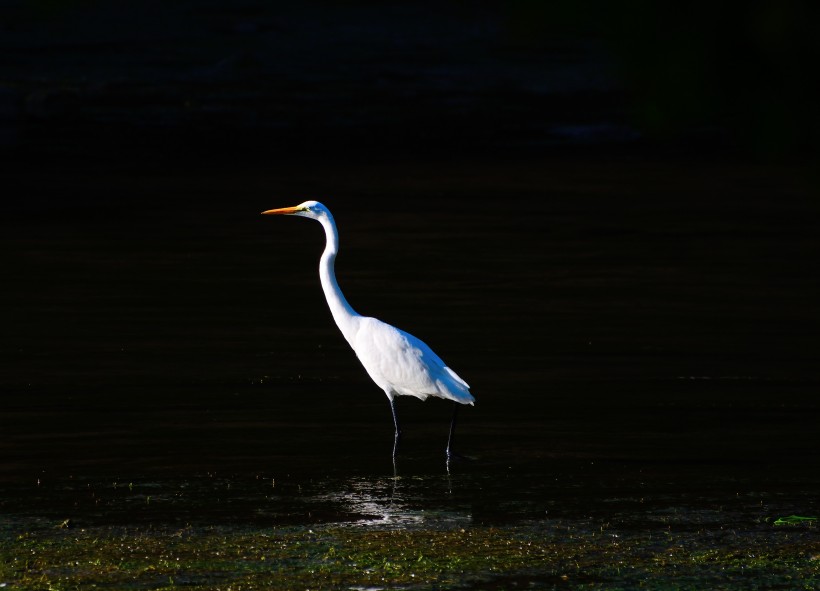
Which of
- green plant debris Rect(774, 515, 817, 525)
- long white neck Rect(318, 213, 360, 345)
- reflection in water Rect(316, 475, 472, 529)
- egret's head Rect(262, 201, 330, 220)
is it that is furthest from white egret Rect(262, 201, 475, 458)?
green plant debris Rect(774, 515, 817, 525)

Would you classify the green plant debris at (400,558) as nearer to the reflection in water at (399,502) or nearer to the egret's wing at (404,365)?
the reflection in water at (399,502)

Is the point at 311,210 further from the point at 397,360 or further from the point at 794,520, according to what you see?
the point at 794,520

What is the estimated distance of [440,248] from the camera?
57.3 feet

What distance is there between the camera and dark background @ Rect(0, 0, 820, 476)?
216 cm

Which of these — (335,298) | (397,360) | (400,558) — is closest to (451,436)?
(397,360)

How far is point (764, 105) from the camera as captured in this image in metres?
2.12

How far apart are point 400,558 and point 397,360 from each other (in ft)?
6.90

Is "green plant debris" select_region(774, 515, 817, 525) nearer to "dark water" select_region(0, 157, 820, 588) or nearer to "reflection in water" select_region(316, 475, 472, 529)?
"dark water" select_region(0, 157, 820, 588)

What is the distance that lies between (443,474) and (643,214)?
41.0 ft

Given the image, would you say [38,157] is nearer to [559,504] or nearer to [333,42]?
[333,42]

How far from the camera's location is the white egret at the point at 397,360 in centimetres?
855

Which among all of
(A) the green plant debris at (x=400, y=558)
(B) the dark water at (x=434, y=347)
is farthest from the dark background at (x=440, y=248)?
(A) the green plant debris at (x=400, y=558)

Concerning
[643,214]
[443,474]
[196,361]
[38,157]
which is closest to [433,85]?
[38,157]

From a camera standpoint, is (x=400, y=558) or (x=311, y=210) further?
(x=311, y=210)
